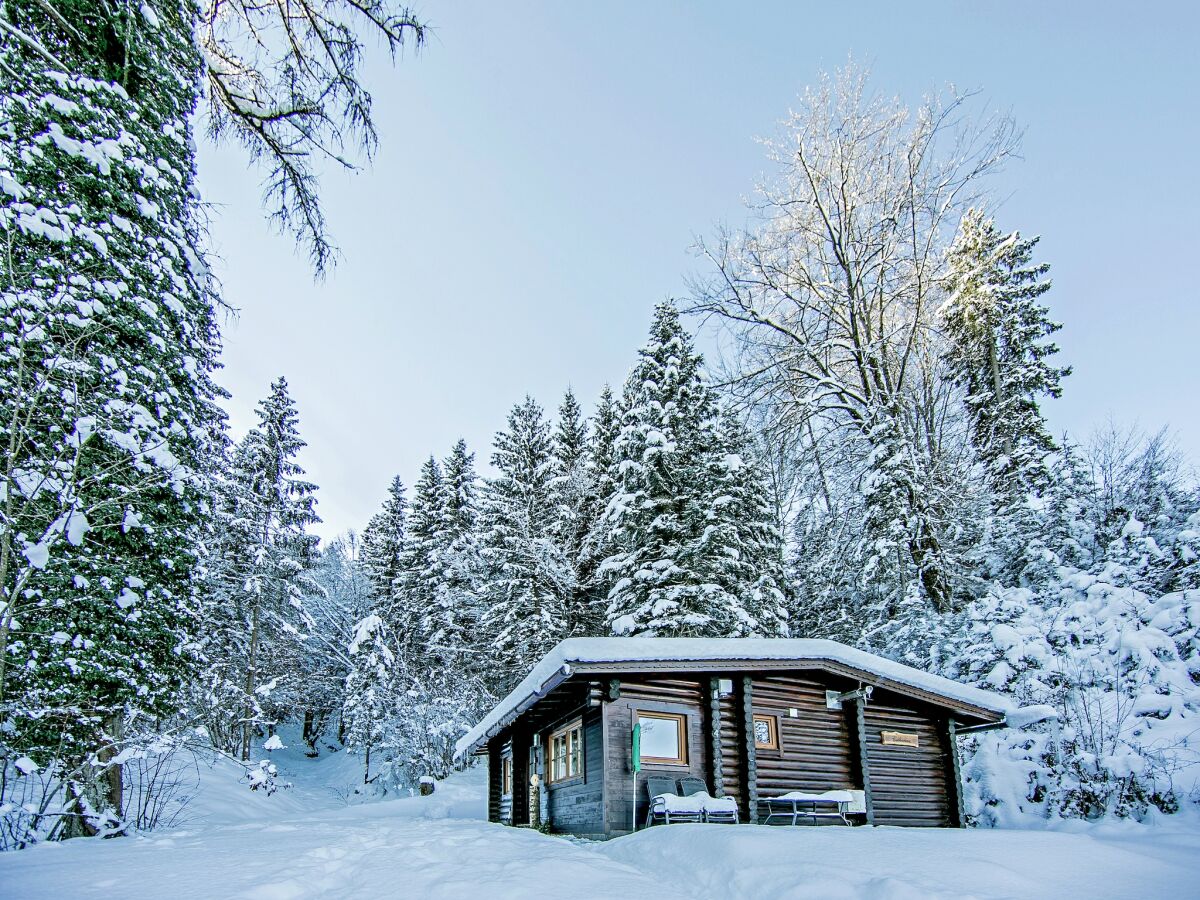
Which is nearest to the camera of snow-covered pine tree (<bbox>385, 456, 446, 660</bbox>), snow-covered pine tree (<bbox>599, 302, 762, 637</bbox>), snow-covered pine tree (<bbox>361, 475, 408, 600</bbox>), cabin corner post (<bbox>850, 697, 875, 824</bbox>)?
cabin corner post (<bbox>850, 697, 875, 824</bbox>)

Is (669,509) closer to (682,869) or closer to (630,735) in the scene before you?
(630,735)

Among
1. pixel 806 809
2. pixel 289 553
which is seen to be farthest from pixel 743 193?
pixel 289 553

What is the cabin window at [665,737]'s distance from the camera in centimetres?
1116

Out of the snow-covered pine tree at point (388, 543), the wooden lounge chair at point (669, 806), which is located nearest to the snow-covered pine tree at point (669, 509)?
the wooden lounge chair at point (669, 806)

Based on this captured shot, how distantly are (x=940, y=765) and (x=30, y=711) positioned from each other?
49.5 ft

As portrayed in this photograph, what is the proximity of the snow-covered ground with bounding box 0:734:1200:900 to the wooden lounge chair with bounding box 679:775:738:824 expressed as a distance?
2.43 meters

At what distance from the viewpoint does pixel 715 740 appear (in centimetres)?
1132

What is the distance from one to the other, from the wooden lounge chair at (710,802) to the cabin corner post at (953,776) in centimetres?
490

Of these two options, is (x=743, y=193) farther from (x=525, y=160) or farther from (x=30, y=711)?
(x=30, y=711)

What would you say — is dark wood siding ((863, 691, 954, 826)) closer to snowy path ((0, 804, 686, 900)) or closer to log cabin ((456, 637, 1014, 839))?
log cabin ((456, 637, 1014, 839))

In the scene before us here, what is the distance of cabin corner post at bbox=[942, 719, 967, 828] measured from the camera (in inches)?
492

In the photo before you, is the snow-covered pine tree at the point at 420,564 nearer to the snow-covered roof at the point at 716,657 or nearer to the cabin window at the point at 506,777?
the cabin window at the point at 506,777

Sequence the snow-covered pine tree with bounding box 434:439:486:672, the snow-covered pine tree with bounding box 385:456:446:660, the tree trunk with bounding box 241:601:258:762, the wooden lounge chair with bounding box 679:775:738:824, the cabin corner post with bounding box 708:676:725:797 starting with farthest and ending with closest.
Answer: the snow-covered pine tree with bounding box 385:456:446:660, the snow-covered pine tree with bounding box 434:439:486:672, the tree trunk with bounding box 241:601:258:762, the cabin corner post with bounding box 708:676:725:797, the wooden lounge chair with bounding box 679:775:738:824

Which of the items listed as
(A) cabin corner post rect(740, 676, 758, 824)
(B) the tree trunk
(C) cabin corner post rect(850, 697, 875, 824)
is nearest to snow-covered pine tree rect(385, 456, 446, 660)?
(B) the tree trunk
